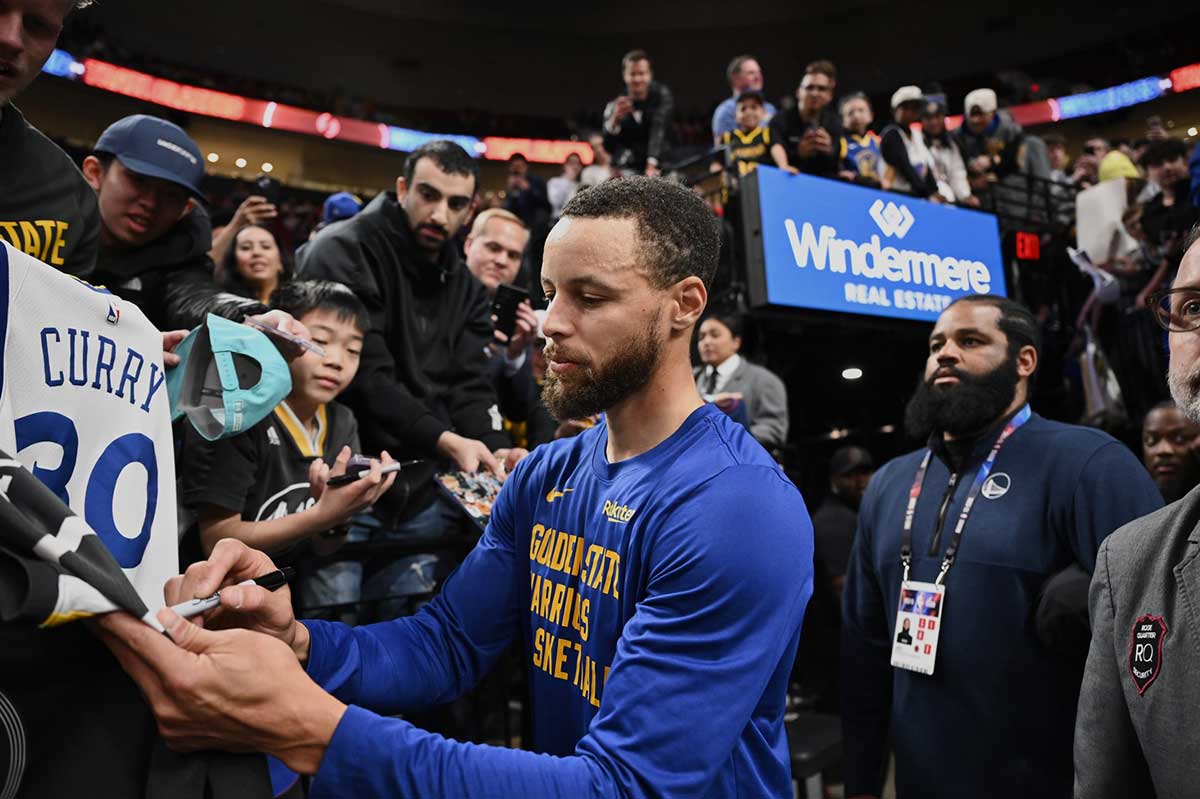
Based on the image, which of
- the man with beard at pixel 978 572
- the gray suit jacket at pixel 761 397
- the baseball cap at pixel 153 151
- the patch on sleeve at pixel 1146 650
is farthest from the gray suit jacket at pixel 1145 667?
the gray suit jacket at pixel 761 397

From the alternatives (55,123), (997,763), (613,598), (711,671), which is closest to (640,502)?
(613,598)

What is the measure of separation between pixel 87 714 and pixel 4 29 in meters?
1.05

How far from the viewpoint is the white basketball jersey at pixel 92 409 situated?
1.26 metres

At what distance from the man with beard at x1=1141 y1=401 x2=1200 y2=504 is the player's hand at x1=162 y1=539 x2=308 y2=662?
157 inches

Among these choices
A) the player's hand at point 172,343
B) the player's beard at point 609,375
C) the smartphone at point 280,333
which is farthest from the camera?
the smartphone at point 280,333

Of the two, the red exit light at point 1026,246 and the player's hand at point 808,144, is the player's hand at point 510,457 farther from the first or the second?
the red exit light at point 1026,246

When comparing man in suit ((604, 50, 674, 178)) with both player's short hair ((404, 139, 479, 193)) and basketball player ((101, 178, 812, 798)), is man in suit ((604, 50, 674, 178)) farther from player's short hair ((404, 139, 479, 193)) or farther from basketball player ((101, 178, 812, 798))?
basketball player ((101, 178, 812, 798))

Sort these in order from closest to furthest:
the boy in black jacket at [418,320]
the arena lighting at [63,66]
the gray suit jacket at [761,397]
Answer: the boy in black jacket at [418,320] < the gray suit jacket at [761,397] < the arena lighting at [63,66]

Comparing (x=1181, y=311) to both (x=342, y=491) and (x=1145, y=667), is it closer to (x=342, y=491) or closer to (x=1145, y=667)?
(x=1145, y=667)

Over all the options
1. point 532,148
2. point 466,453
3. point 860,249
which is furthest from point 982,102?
point 532,148

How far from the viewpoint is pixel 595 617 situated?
4.85 ft

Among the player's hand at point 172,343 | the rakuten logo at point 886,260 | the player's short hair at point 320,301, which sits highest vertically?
the rakuten logo at point 886,260

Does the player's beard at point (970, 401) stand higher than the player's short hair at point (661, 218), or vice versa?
the player's short hair at point (661, 218)

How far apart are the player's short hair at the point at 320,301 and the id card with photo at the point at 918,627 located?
1.74 m
